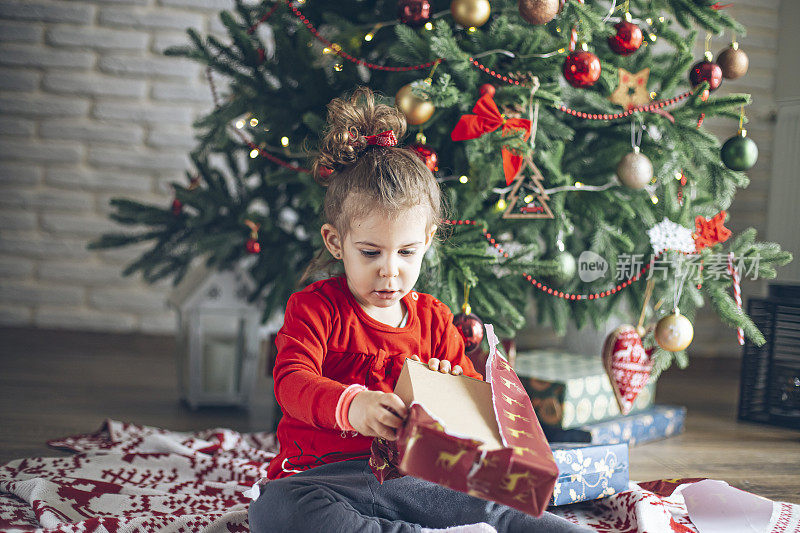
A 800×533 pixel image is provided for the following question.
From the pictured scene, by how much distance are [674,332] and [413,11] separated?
2.62ft

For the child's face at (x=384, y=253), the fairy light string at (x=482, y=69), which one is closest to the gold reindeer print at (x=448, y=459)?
the child's face at (x=384, y=253)

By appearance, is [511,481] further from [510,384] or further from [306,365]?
[306,365]

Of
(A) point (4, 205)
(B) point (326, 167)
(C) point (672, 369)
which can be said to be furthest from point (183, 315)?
(C) point (672, 369)

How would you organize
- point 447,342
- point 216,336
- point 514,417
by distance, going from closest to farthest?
point 514,417 → point 447,342 → point 216,336

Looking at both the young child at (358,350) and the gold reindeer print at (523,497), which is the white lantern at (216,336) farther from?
the gold reindeer print at (523,497)

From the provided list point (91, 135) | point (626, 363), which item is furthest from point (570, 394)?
point (91, 135)

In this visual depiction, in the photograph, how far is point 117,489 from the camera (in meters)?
1.20

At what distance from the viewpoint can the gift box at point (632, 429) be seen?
157 centimetres

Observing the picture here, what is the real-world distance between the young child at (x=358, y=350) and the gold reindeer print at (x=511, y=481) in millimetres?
174

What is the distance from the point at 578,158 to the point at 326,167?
663 millimetres

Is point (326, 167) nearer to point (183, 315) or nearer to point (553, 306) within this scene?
point (553, 306)

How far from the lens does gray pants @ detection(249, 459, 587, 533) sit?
88 cm

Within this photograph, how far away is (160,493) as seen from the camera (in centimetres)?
121

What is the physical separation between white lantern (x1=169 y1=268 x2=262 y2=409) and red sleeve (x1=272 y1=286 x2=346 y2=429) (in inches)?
31.1
